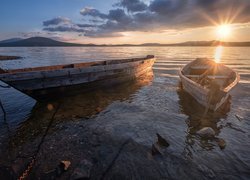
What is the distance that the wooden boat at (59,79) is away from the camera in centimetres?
895

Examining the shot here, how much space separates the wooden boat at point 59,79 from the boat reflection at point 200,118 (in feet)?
17.1

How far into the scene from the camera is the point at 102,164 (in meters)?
5.18

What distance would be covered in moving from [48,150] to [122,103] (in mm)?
5716

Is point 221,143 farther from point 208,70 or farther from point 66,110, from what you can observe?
→ point 208,70

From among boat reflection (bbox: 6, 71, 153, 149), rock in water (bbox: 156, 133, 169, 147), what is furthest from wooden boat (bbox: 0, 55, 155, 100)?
rock in water (bbox: 156, 133, 169, 147)

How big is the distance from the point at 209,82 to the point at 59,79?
8889 millimetres

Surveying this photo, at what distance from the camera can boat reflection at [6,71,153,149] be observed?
7301 mm

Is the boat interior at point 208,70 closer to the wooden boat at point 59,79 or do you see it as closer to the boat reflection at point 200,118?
the boat reflection at point 200,118

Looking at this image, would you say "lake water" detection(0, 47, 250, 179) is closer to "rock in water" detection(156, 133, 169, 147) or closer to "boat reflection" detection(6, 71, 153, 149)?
"boat reflection" detection(6, 71, 153, 149)

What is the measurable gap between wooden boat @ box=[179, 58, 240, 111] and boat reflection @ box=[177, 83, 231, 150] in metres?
0.39

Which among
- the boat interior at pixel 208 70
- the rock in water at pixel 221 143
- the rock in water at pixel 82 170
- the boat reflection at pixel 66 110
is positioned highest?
the boat interior at pixel 208 70

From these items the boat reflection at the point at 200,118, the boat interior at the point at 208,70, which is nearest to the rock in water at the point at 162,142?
the boat reflection at the point at 200,118

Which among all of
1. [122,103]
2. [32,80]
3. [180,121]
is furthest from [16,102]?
[180,121]

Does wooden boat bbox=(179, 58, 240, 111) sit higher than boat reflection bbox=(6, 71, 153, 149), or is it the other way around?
wooden boat bbox=(179, 58, 240, 111)
